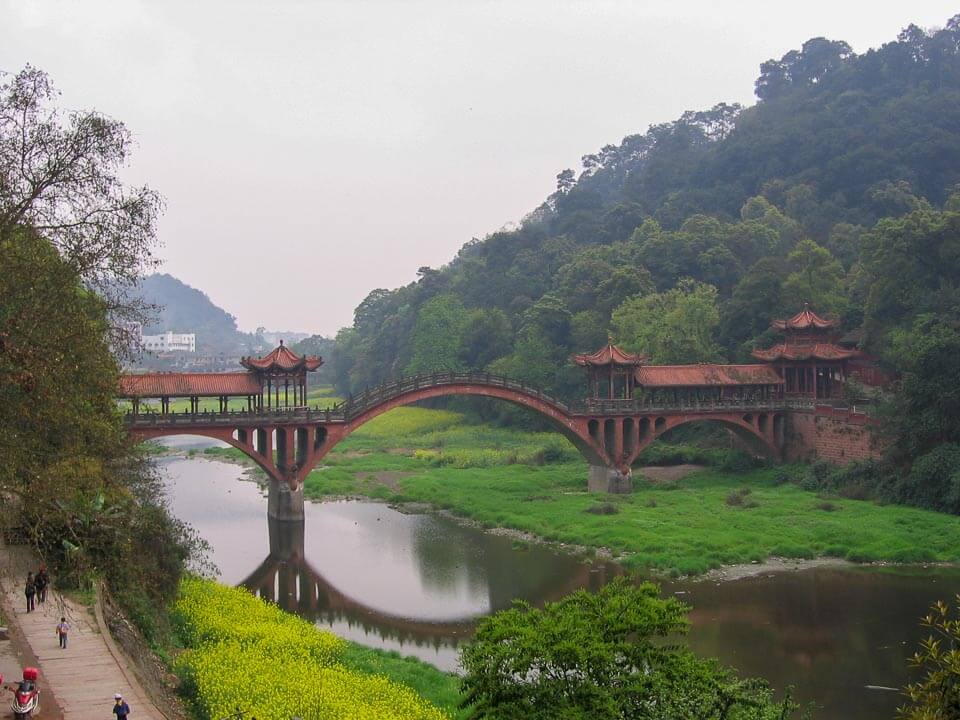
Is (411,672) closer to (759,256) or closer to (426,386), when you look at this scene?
(426,386)

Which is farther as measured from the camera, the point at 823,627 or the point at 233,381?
the point at 233,381

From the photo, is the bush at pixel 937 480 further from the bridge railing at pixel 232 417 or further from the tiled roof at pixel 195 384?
the tiled roof at pixel 195 384

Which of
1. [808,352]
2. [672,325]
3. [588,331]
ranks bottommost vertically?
[808,352]

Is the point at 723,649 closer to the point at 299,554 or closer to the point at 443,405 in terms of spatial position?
the point at 299,554

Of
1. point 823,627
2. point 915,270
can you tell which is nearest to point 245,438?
point 823,627

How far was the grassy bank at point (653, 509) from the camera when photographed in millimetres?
36062

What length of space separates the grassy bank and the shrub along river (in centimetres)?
175

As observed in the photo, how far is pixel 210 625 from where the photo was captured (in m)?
25.4

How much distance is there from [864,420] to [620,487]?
12.2 m

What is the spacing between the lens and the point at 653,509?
44000mm

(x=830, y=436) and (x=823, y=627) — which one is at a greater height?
(x=830, y=436)

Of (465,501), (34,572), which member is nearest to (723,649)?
(34,572)

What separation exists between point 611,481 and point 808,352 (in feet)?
43.1

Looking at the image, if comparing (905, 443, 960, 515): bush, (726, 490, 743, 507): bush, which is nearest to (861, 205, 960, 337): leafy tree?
(905, 443, 960, 515): bush
